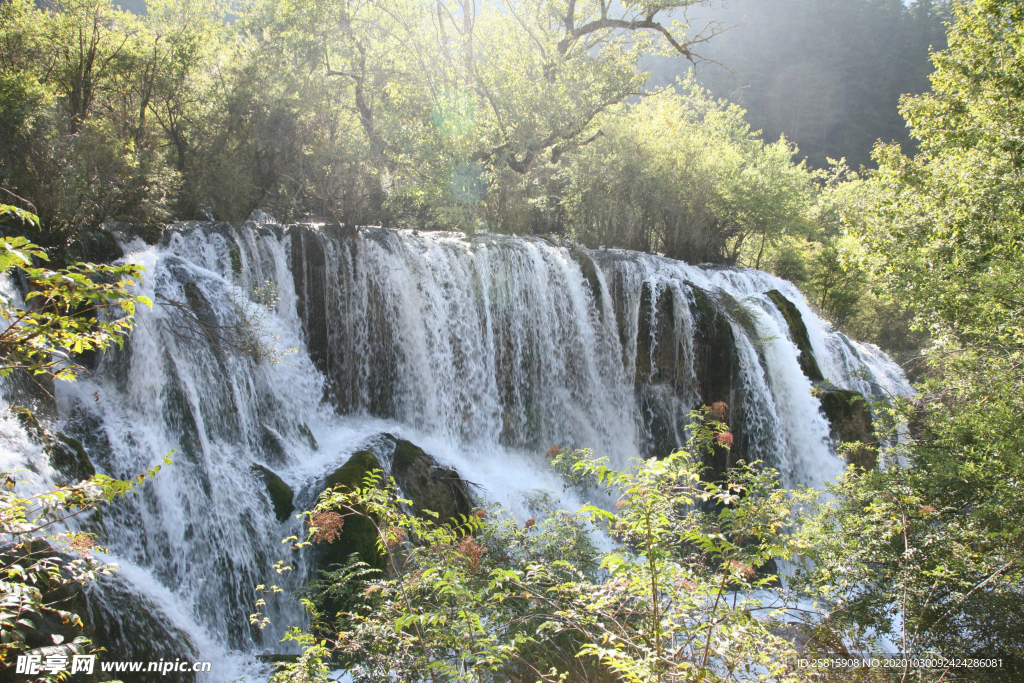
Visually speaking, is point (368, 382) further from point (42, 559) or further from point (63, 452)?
point (42, 559)

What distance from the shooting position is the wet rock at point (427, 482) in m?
7.57

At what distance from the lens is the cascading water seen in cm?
573

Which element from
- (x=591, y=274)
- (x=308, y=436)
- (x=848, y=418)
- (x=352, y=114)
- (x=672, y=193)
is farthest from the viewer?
(x=672, y=193)

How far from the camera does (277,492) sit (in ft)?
21.7

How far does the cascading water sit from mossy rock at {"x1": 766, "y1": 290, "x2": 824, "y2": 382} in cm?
8

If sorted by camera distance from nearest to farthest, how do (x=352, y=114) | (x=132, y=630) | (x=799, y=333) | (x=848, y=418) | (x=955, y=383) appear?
(x=132, y=630) < (x=955, y=383) < (x=848, y=418) < (x=799, y=333) < (x=352, y=114)

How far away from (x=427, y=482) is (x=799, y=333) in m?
9.66

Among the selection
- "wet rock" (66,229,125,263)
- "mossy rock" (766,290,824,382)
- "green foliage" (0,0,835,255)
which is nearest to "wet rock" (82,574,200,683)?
"wet rock" (66,229,125,263)

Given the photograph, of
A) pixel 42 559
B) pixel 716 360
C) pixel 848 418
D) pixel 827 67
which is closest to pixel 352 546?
pixel 42 559

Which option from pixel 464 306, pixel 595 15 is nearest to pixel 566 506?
pixel 464 306

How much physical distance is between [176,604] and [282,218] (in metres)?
9.31

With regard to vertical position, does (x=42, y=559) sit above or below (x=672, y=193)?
below

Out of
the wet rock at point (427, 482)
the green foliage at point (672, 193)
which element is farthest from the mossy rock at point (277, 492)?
the green foliage at point (672, 193)

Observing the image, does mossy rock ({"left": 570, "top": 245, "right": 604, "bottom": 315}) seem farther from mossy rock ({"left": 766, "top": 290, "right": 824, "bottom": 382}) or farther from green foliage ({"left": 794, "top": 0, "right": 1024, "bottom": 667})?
green foliage ({"left": 794, "top": 0, "right": 1024, "bottom": 667})
